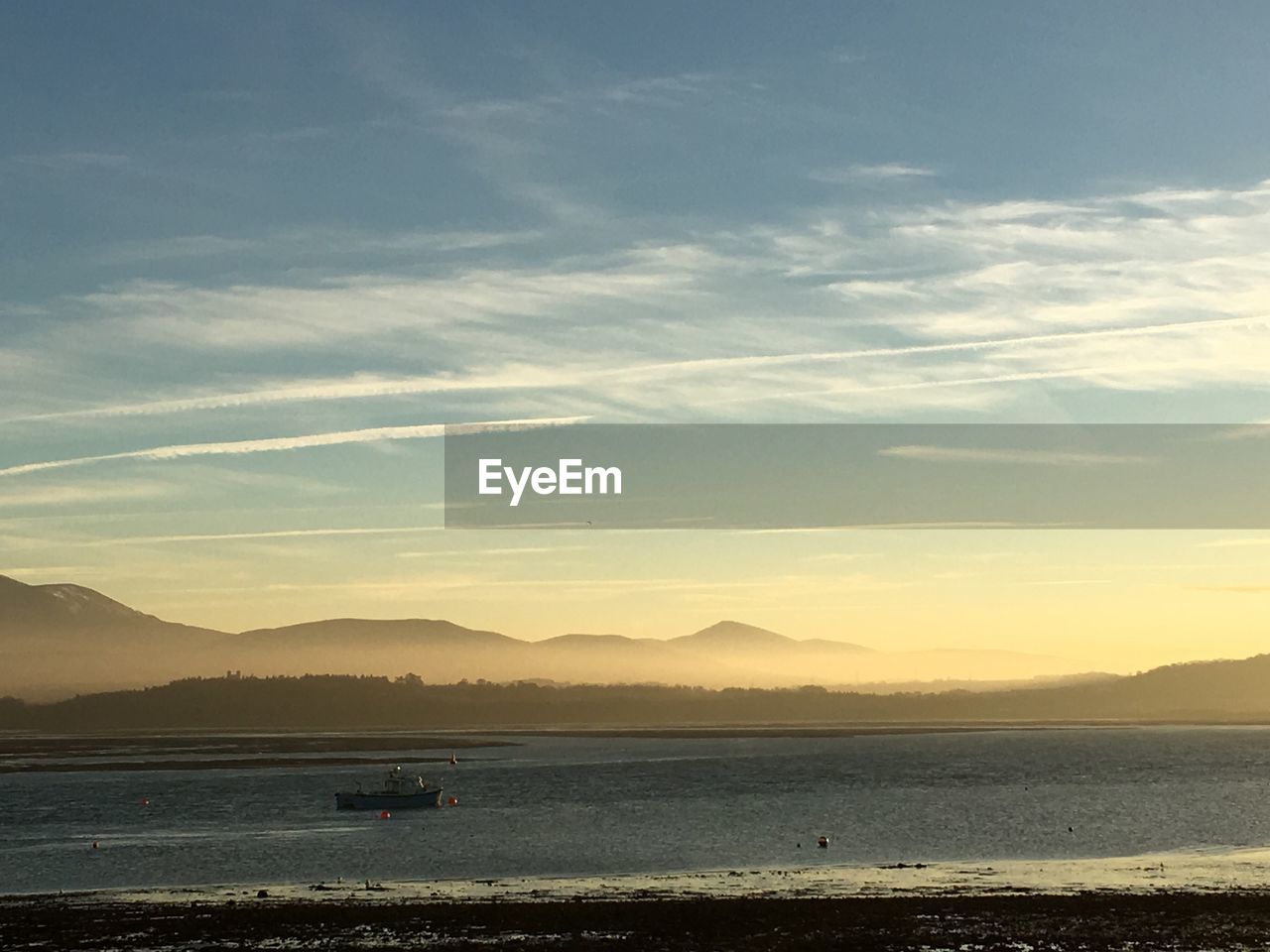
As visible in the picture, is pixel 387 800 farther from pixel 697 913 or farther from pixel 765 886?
pixel 697 913

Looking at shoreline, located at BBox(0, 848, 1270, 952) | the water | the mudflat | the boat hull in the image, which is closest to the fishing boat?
the boat hull

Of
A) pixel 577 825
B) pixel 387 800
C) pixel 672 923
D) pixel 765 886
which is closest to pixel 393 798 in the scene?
pixel 387 800

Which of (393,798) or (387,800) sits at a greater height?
(393,798)

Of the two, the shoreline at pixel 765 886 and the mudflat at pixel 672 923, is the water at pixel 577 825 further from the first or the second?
the mudflat at pixel 672 923

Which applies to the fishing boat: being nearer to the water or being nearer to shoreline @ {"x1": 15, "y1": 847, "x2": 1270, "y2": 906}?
the water

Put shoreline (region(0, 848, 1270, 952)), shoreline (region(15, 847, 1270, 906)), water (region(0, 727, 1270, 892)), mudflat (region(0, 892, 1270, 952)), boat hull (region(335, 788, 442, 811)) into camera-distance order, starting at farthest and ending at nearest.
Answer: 1. boat hull (region(335, 788, 442, 811))
2. water (region(0, 727, 1270, 892))
3. shoreline (region(15, 847, 1270, 906))
4. shoreline (region(0, 848, 1270, 952))
5. mudflat (region(0, 892, 1270, 952))

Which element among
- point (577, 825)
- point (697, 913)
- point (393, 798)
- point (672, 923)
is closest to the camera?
point (672, 923)
